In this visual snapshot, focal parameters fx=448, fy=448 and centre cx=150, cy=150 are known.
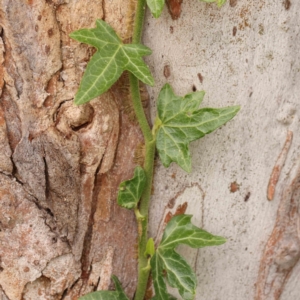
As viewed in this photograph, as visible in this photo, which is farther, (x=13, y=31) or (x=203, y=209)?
(x=203, y=209)

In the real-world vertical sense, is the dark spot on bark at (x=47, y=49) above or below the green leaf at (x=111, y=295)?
above

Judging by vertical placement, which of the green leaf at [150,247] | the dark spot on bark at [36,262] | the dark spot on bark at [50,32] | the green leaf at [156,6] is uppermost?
the green leaf at [156,6]

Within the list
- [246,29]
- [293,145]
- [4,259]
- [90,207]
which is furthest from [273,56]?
[4,259]

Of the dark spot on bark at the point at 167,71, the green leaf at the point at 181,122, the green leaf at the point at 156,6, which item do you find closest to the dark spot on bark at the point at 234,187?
the green leaf at the point at 181,122

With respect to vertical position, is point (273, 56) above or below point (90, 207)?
above

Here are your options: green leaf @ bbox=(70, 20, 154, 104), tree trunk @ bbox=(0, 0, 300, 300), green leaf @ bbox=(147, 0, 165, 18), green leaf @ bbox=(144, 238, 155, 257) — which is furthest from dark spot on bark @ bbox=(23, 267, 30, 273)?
green leaf @ bbox=(147, 0, 165, 18)

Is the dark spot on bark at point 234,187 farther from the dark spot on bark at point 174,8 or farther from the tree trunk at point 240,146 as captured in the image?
the dark spot on bark at point 174,8

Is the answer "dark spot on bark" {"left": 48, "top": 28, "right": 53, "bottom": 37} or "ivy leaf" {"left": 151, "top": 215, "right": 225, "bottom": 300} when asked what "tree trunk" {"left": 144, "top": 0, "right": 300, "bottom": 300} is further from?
"dark spot on bark" {"left": 48, "top": 28, "right": 53, "bottom": 37}

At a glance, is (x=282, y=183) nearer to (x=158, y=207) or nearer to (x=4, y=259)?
(x=158, y=207)
